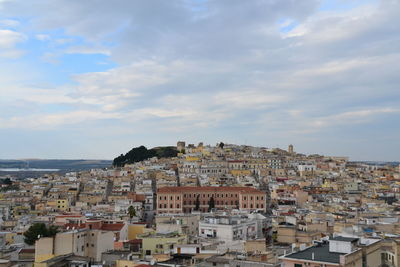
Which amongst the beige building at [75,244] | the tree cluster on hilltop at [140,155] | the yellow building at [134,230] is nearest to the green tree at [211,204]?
the yellow building at [134,230]

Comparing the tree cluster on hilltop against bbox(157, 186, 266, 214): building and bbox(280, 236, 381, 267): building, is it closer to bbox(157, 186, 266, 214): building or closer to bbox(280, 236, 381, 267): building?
bbox(157, 186, 266, 214): building

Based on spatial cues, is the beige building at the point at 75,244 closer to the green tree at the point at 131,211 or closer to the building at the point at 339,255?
the building at the point at 339,255

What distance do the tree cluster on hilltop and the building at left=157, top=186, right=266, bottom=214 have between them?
195 feet

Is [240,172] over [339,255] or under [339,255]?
over

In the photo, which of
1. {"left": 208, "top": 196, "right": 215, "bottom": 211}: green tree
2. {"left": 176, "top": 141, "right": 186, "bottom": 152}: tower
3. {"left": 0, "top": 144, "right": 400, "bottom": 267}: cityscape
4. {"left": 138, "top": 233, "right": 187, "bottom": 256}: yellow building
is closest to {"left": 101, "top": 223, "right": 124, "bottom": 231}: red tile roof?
{"left": 0, "top": 144, "right": 400, "bottom": 267}: cityscape

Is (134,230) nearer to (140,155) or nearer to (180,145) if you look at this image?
(140,155)

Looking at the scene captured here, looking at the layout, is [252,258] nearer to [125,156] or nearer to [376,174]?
[376,174]

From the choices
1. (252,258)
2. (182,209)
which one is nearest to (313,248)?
(252,258)

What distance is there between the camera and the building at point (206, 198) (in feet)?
224

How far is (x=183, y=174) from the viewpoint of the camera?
96562mm

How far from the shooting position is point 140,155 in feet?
435

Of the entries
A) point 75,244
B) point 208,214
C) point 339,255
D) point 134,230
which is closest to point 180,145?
point 208,214

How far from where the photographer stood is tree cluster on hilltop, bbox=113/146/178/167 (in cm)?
13162

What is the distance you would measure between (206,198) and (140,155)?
62.0 meters
